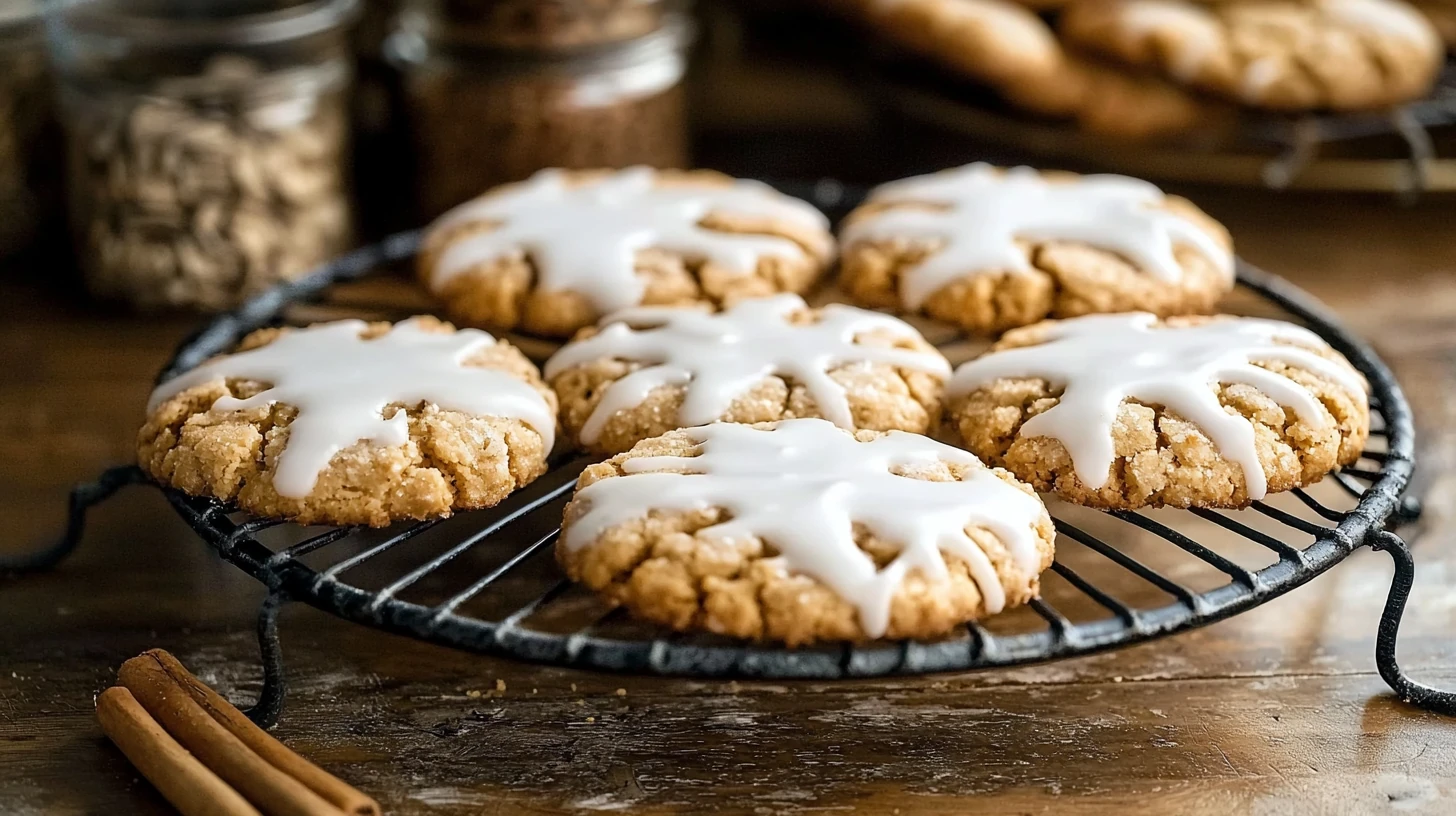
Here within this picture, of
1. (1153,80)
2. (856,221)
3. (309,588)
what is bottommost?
(309,588)

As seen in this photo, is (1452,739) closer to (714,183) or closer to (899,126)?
(714,183)

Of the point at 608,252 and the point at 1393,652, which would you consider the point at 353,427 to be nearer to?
the point at 608,252

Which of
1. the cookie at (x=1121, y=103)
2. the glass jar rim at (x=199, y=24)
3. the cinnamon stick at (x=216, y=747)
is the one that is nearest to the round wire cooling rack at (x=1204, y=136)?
the cookie at (x=1121, y=103)

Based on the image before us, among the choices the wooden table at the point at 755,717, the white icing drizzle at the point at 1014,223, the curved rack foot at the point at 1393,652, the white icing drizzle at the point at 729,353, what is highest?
the white icing drizzle at the point at 1014,223

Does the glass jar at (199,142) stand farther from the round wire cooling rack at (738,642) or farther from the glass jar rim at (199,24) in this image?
the round wire cooling rack at (738,642)

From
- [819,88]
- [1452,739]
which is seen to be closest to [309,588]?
[1452,739]
